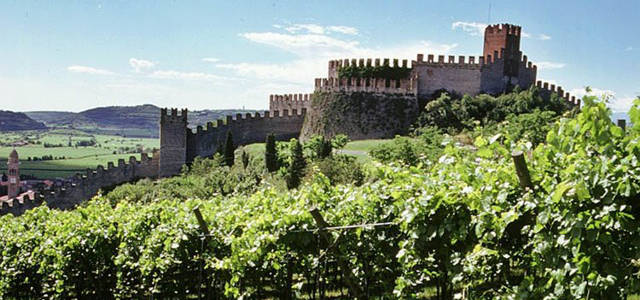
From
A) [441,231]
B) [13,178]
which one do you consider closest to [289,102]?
[13,178]

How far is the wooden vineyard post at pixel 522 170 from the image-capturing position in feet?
14.1

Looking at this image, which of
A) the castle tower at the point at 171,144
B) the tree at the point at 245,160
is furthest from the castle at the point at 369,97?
the tree at the point at 245,160

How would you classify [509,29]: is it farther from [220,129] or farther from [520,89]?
[220,129]

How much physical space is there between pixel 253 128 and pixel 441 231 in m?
46.6

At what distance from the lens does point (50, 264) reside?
1159 centimetres

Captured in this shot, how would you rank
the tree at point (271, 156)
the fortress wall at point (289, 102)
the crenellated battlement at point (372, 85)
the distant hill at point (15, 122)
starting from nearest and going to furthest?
the tree at point (271, 156) < the crenellated battlement at point (372, 85) < the fortress wall at point (289, 102) < the distant hill at point (15, 122)

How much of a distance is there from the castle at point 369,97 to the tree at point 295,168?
11618 mm

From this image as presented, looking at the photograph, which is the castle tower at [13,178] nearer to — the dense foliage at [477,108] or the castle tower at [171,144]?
the castle tower at [171,144]

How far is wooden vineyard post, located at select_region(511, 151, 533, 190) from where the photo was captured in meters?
4.29

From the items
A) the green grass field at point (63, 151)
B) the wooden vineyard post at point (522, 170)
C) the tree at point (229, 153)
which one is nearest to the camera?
the wooden vineyard post at point (522, 170)

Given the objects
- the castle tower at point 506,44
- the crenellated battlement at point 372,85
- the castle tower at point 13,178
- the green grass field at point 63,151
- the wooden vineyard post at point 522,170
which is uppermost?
the castle tower at point 506,44

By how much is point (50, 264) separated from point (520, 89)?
3997 centimetres

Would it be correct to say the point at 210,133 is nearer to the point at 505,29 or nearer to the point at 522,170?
the point at 505,29

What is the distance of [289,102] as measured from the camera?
56.2 meters
